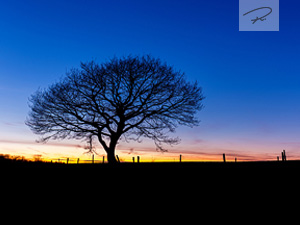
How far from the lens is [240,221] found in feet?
13.3

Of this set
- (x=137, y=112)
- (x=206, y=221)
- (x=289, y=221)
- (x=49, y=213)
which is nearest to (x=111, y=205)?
(x=49, y=213)

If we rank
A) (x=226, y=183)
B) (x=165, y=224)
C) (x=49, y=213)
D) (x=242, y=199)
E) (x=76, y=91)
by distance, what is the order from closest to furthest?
(x=165, y=224) → (x=49, y=213) → (x=242, y=199) → (x=226, y=183) → (x=76, y=91)

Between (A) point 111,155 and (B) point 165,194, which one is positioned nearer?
(B) point 165,194

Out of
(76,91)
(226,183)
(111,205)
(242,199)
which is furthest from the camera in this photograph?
(76,91)

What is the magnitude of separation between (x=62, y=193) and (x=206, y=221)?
3.43m

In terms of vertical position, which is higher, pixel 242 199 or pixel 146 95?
pixel 146 95

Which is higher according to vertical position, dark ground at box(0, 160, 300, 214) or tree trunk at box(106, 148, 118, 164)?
tree trunk at box(106, 148, 118, 164)

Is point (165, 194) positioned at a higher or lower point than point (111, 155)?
lower

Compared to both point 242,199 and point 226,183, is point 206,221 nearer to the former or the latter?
point 242,199

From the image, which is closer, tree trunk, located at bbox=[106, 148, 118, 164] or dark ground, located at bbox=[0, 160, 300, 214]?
dark ground, located at bbox=[0, 160, 300, 214]

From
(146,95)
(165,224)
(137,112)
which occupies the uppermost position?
(146,95)

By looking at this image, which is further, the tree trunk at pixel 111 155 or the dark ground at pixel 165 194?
the tree trunk at pixel 111 155

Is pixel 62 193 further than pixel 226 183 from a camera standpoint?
No

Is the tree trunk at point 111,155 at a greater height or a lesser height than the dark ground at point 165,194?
greater
